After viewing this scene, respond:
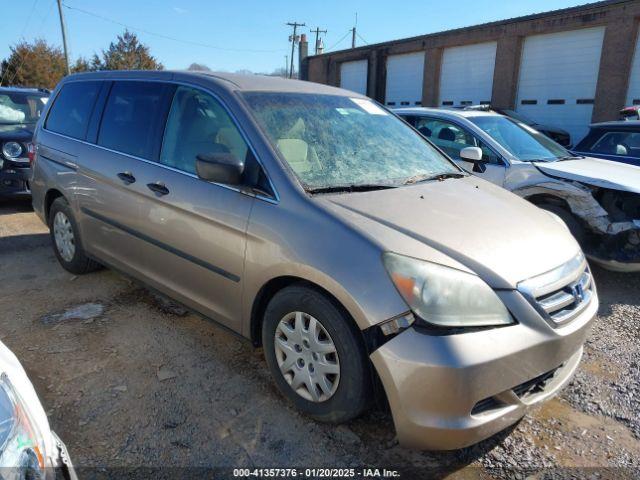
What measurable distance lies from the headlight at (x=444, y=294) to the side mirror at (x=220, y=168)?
100 centimetres

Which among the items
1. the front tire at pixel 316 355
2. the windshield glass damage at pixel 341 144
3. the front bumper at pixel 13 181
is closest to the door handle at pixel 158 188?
the windshield glass damage at pixel 341 144

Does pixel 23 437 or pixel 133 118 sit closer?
pixel 23 437

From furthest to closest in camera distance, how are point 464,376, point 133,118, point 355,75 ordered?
point 355,75
point 133,118
point 464,376

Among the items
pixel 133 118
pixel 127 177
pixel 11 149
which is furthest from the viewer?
pixel 11 149

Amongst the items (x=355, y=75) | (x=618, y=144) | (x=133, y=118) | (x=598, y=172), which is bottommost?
(x=598, y=172)

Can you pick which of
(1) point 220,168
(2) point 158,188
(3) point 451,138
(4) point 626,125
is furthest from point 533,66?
(1) point 220,168

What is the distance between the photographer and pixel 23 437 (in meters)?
1.30

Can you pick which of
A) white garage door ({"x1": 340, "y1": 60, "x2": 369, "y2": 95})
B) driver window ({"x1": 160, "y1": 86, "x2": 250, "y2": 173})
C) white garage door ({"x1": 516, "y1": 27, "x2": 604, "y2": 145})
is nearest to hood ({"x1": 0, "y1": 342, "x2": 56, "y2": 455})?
driver window ({"x1": 160, "y1": 86, "x2": 250, "y2": 173})

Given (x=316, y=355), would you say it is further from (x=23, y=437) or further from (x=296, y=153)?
(x=23, y=437)

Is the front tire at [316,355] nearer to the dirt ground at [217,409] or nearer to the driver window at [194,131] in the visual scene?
the dirt ground at [217,409]

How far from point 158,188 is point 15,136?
538 centimetres

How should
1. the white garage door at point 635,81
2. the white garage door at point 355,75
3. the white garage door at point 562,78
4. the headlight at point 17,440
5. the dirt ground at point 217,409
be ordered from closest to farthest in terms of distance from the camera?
the headlight at point 17,440
the dirt ground at point 217,409
the white garage door at point 635,81
the white garage door at point 562,78
the white garage door at point 355,75

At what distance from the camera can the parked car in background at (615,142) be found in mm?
6176

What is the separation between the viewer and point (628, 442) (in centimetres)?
251
